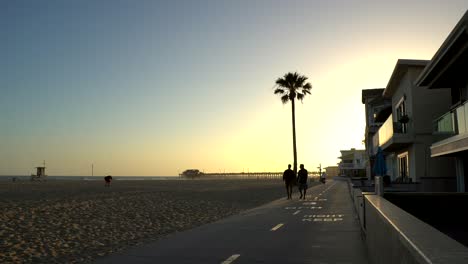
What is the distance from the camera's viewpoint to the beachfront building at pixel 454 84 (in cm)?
1462

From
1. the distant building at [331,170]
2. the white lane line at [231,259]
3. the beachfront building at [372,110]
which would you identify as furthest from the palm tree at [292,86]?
the distant building at [331,170]

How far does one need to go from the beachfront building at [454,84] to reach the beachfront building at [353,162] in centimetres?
7570

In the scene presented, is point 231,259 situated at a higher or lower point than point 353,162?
lower

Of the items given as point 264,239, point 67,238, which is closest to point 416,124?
point 264,239

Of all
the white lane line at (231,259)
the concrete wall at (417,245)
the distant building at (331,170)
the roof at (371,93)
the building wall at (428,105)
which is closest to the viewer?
the concrete wall at (417,245)

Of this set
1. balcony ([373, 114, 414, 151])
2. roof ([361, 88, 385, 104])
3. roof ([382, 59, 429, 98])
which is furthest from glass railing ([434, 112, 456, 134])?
roof ([361, 88, 385, 104])

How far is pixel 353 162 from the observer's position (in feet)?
371

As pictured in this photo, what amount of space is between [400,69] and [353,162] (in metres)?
88.7

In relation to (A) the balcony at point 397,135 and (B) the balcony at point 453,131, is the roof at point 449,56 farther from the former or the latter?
(A) the balcony at point 397,135

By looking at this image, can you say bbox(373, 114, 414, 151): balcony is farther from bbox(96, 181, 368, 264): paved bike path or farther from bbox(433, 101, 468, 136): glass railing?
bbox(96, 181, 368, 264): paved bike path

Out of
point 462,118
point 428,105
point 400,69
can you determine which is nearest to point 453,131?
point 462,118

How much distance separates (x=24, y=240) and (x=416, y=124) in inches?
843

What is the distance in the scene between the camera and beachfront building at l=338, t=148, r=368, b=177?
10403cm

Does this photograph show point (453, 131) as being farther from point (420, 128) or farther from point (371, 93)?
point (371, 93)
